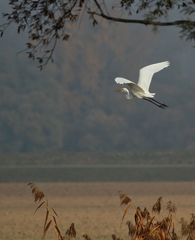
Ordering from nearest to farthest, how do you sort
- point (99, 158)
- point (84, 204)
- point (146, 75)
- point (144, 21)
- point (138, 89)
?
point (138, 89) → point (146, 75) → point (144, 21) → point (84, 204) → point (99, 158)

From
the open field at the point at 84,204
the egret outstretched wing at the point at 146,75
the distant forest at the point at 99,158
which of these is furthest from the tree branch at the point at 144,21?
the distant forest at the point at 99,158

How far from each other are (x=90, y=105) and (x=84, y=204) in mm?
52176

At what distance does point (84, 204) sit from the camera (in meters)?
29.0

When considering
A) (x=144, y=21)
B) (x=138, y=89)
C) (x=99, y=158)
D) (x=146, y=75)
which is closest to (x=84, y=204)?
(x=144, y=21)

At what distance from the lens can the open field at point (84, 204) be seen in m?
20.8

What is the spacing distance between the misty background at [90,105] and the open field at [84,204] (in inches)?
1189

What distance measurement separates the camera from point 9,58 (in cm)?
8600

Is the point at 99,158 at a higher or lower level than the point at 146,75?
higher

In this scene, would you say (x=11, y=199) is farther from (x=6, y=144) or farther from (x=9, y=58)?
(x=9, y=58)

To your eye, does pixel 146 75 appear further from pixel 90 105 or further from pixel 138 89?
pixel 90 105

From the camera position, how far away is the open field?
20.8 meters

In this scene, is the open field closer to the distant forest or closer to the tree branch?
the tree branch

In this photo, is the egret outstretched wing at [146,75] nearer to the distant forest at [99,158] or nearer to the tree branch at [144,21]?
the tree branch at [144,21]

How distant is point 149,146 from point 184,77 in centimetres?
1571
